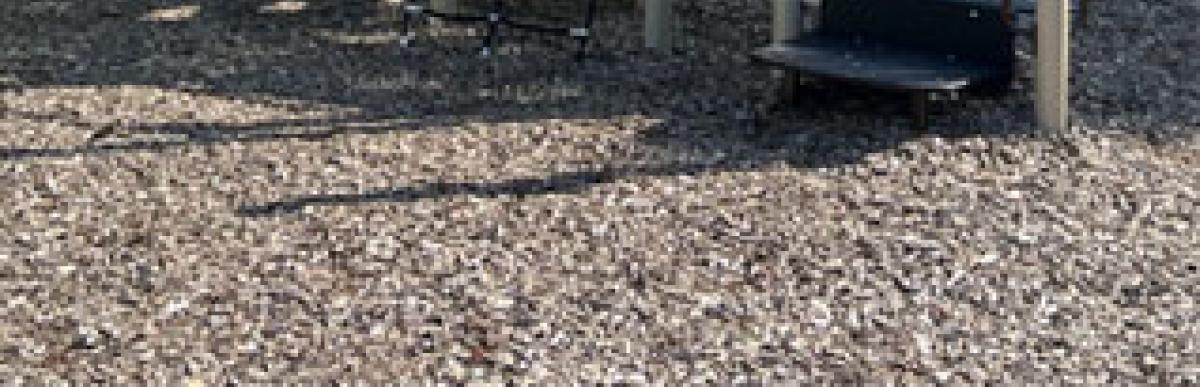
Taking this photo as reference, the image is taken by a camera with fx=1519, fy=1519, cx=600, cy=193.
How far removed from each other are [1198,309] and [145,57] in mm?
4598

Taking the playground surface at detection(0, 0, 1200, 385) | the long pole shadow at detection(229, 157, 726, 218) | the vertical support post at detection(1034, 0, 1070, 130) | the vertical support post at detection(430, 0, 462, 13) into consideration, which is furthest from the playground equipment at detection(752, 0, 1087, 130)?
the vertical support post at detection(430, 0, 462, 13)

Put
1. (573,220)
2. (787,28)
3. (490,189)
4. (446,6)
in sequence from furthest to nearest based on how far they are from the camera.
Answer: (446,6), (787,28), (490,189), (573,220)

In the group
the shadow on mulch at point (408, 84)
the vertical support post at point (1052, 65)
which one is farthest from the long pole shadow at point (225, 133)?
the vertical support post at point (1052, 65)

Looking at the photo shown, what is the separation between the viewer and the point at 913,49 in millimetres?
5773

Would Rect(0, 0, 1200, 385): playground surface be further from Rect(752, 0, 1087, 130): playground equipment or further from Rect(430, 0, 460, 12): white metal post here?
Rect(430, 0, 460, 12): white metal post

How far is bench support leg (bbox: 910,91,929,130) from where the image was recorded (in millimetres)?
5488

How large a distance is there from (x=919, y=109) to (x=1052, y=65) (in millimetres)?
502

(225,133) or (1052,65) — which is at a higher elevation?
(1052,65)

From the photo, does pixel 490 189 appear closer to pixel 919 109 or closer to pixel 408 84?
pixel 408 84

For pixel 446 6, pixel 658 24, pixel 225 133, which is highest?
pixel 446 6

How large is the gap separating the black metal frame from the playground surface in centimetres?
10

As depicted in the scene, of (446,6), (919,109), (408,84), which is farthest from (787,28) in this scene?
(446,6)

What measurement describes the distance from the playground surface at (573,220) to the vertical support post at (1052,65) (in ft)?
0.33

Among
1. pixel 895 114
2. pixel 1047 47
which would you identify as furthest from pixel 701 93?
pixel 1047 47
